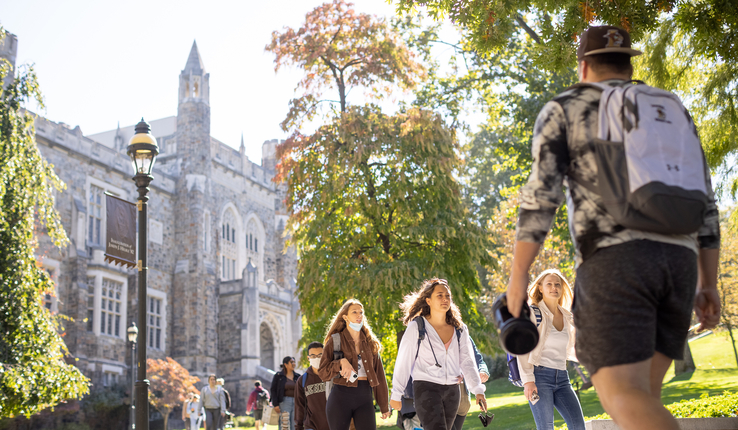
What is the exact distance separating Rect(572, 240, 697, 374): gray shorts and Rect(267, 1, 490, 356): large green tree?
406 inches

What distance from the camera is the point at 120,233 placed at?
33.1 feet

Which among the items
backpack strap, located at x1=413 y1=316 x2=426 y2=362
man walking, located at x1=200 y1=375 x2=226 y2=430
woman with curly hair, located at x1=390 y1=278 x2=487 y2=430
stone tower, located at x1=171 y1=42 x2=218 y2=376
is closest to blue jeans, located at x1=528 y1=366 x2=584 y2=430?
woman with curly hair, located at x1=390 y1=278 x2=487 y2=430

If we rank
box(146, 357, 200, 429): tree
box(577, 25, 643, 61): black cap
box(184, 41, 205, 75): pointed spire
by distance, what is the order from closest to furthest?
box(577, 25, 643, 61): black cap → box(146, 357, 200, 429): tree → box(184, 41, 205, 75): pointed spire

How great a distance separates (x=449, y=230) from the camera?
12859mm

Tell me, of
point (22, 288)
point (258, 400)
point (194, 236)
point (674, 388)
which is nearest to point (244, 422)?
point (194, 236)

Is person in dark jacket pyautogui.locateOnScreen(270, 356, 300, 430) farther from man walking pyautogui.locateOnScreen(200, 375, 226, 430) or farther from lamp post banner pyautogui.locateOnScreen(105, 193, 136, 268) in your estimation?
man walking pyautogui.locateOnScreen(200, 375, 226, 430)

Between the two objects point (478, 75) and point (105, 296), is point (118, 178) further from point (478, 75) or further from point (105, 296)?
point (478, 75)

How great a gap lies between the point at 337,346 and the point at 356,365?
259mm

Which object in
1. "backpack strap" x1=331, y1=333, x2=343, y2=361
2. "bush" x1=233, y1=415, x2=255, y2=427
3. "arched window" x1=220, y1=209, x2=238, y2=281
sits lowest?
"bush" x1=233, y1=415, x2=255, y2=427

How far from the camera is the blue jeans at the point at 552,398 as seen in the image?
5.21 meters

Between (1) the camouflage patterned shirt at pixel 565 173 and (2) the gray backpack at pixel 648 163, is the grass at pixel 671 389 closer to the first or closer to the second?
(1) the camouflage patterned shirt at pixel 565 173

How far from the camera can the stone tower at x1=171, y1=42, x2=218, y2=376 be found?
96.9ft

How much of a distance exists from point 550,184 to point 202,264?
29.7 meters

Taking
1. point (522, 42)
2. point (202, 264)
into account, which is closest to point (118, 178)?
point (202, 264)
